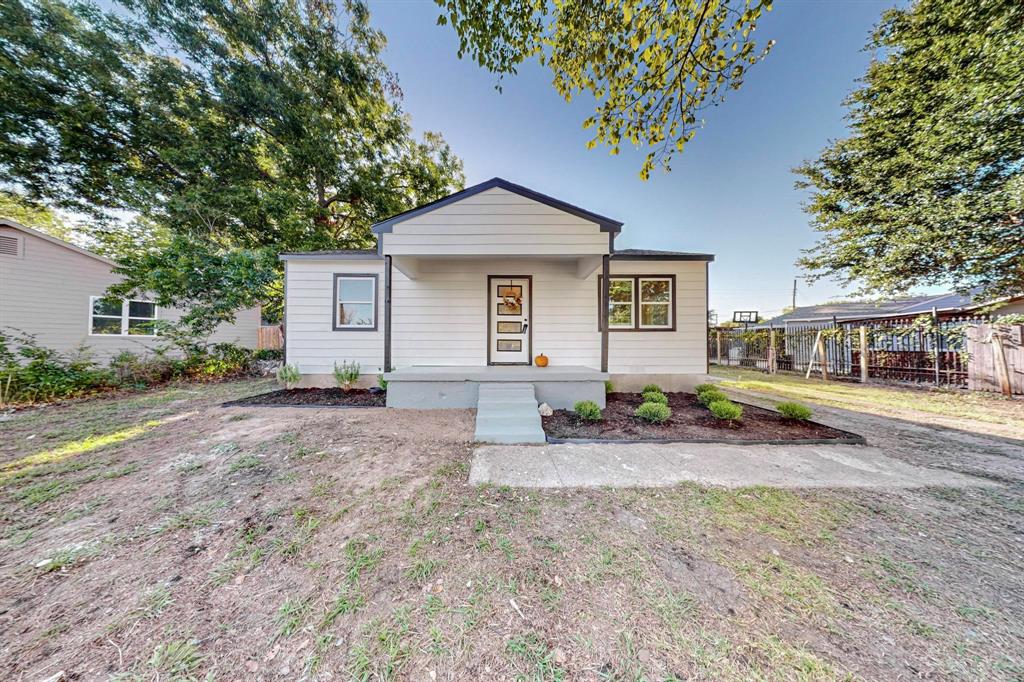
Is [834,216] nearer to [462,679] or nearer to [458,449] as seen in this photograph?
[458,449]

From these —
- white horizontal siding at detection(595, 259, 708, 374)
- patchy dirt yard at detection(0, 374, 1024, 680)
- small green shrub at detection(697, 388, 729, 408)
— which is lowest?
patchy dirt yard at detection(0, 374, 1024, 680)

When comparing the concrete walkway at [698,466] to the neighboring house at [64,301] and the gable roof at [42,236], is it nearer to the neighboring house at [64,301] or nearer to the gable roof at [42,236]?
the neighboring house at [64,301]

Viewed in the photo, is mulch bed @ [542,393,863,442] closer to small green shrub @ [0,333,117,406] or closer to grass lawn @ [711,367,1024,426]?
grass lawn @ [711,367,1024,426]

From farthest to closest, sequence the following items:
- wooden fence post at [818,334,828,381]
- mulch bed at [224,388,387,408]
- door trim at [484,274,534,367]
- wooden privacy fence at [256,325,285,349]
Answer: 1. wooden privacy fence at [256,325,285,349]
2. wooden fence post at [818,334,828,381]
3. door trim at [484,274,534,367]
4. mulch bed at [224,388,387,408]

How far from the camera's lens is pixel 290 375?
258 inches

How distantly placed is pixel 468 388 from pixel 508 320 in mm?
2136

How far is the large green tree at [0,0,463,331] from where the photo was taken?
27.7 ft

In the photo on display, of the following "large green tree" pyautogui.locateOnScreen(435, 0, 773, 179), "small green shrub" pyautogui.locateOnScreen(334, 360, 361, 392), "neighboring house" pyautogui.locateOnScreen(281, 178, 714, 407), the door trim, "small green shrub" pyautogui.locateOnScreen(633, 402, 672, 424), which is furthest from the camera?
the door trim

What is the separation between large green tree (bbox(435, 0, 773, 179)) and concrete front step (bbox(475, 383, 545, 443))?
3894mm

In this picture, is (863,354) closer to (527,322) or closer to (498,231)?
(527,322)

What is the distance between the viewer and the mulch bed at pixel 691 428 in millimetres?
4047

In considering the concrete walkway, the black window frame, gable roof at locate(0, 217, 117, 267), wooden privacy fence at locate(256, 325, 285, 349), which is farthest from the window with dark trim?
gable roof at locate(0, 217, 117, 267)

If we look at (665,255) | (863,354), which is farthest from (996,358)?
(665,255)

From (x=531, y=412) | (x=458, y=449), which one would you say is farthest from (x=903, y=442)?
(x=458, y=449)
